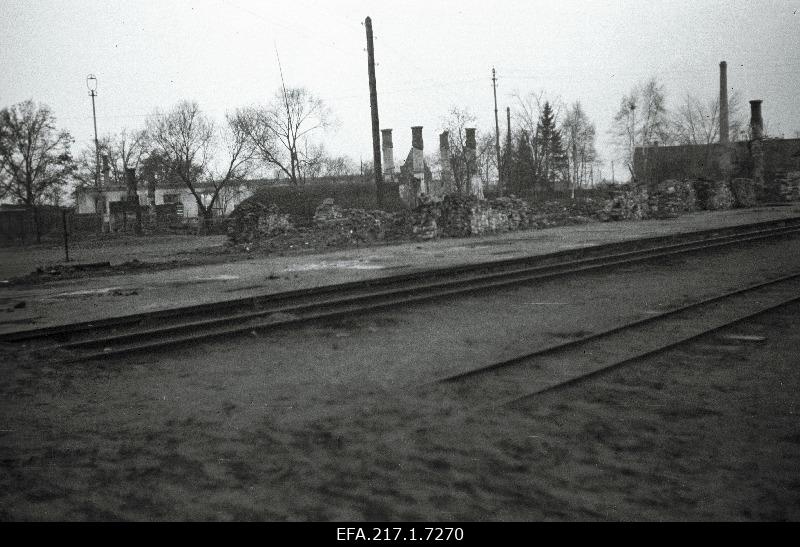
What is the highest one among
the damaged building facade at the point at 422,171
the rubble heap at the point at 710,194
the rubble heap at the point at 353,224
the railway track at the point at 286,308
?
the damaged building facade at the point at 422,171

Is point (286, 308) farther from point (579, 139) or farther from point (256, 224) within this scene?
point (579, 139)

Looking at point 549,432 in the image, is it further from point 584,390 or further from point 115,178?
point 115,178

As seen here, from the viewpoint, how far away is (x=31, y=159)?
35469 millimetres

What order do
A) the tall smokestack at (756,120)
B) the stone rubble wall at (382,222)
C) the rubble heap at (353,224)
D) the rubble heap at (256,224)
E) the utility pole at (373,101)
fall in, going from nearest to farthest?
the rubble heap at (353,224), the stone rubble wall at (382,222), the rubble heap at (256,224), the utility pole at (373,101), the tall smokestack at (756,120)

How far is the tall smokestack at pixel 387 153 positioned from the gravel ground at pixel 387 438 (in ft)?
144

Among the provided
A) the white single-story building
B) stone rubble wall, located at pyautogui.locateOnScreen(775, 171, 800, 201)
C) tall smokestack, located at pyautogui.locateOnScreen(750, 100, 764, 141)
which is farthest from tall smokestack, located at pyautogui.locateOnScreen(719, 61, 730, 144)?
the white single-story building

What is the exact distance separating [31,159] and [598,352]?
37.1 meters

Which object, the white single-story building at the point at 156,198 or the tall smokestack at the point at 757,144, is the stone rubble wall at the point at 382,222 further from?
the white single-story building at the point at 156,198

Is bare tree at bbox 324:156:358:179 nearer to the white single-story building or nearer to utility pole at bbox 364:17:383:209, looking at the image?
the white single-story building

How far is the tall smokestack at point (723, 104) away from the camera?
6334 cm

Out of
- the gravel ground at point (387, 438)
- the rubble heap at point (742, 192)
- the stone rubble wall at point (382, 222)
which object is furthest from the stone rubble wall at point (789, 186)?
the gravel ground at point (387, 438)

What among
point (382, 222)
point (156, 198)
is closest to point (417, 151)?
point (156, 198)

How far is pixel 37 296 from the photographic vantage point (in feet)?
37.6

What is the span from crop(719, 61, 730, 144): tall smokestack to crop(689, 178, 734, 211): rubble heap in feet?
93.5
